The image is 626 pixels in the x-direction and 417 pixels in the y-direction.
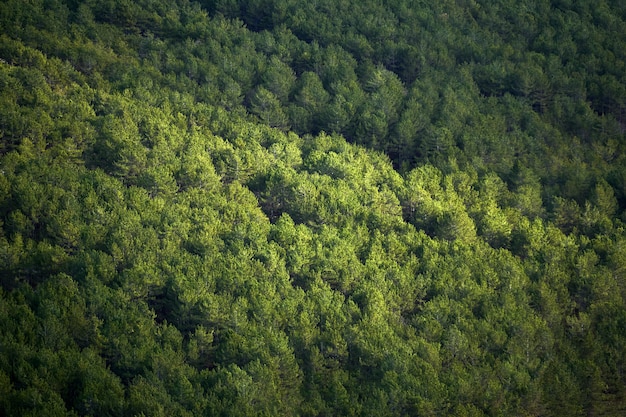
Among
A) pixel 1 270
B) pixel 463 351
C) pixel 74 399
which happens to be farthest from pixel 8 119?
pixel 463 351

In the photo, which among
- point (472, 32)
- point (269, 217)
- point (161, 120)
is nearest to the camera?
point (269, 217)

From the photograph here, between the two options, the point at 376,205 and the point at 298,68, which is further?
the point at 298,68

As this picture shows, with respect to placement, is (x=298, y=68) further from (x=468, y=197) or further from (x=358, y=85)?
(x=468, y=197)

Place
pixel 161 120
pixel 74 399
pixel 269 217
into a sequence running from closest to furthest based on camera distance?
pixel 74 399, pixel 269 217, pixel 161 120

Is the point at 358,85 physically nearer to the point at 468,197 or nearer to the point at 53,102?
the point at 468,197

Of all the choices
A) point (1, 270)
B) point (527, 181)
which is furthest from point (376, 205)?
point (1, 270)

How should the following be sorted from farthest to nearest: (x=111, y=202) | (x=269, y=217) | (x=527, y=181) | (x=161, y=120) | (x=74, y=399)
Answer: (x=527, y=181)
(x=161, y=120)
(x=269, y=217)
(x=111, y=202)
(x=74, y=399)
